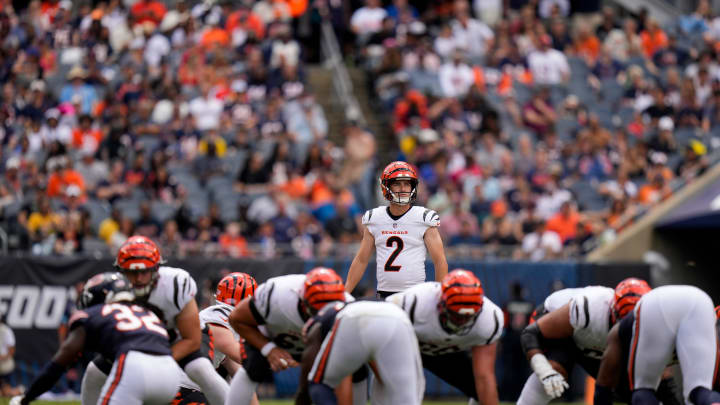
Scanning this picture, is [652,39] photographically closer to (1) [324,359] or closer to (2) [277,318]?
(2) [277,318]

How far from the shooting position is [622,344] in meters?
8.26

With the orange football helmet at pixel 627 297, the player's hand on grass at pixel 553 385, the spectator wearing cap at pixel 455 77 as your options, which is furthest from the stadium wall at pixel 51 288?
the orange football helmet at pixel 627 297

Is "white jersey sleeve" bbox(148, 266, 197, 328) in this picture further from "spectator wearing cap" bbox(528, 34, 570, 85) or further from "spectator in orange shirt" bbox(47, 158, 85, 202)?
"spectator wearing cap" bbox(528, 34, 570, 85)

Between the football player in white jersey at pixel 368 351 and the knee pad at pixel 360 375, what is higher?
the football player in white jersey at pixel 368 351

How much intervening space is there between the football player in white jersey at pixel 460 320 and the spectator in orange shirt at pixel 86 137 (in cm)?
1097

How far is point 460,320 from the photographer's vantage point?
27.0ft

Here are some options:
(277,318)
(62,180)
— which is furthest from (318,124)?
(277,318)

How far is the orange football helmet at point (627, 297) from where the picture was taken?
856cm

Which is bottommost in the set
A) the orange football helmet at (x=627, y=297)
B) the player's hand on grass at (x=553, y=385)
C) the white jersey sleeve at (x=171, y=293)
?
the player's hand on grass at (x=553, y=385)

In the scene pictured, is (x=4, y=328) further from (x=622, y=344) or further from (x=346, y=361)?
(x=622, y=344)

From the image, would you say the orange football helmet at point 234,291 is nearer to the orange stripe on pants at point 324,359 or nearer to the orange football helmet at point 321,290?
the orange football helmet at point 321,290

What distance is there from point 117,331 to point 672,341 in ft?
12.8

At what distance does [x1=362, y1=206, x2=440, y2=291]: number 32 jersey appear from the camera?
10234mm

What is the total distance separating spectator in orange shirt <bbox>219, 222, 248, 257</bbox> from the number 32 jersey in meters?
6.46
